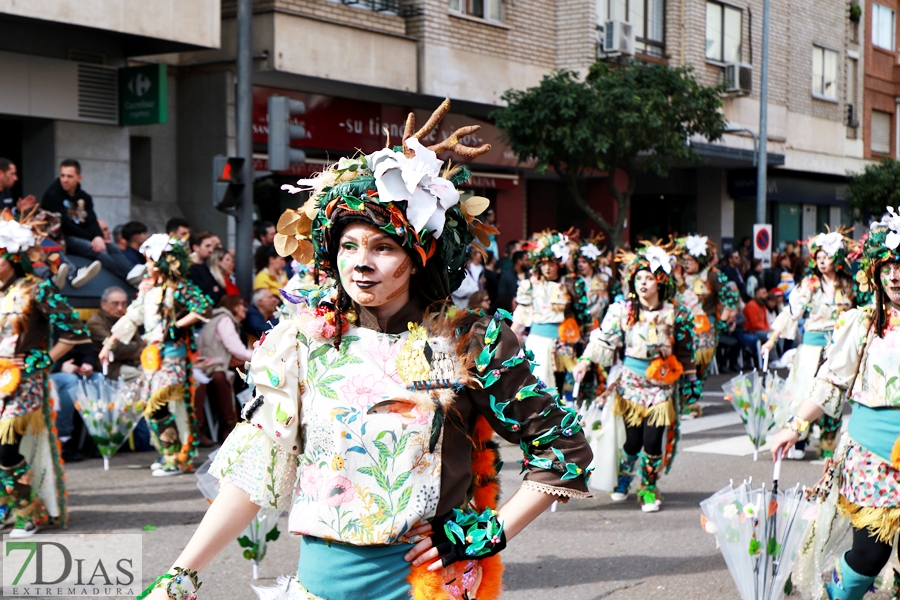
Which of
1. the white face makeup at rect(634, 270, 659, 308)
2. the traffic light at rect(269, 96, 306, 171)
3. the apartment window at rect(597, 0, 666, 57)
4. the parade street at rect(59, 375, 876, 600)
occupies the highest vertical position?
the apartment window at rect(597, 0, 666, 57)

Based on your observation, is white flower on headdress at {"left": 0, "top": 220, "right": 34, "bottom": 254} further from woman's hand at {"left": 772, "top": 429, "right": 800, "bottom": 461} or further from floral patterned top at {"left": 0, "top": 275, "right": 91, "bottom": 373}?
woman's hand at {"left": 772, "top": 429, "right": 800, "bottom": 461}

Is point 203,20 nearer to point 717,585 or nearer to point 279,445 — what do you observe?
point 717,585

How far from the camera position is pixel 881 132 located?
115 ft

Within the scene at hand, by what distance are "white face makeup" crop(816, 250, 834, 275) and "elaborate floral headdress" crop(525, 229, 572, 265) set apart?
8.40 ft

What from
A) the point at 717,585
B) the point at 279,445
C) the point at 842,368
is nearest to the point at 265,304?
the point at 717,585

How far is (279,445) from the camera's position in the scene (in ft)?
8.68

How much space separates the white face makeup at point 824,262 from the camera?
9.53 m

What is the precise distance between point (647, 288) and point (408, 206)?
5.34 m

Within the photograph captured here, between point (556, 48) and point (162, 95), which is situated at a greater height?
point (556, 48)

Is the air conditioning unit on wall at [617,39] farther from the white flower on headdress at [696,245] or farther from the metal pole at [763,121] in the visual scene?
the white flower on headdress at [696,245]

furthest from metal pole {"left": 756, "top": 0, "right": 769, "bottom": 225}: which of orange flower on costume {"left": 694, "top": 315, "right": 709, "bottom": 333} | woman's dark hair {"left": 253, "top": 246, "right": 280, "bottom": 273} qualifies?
woman's dark hair {"left": 253, "top": 246, "right": 280, "bottom": 273}

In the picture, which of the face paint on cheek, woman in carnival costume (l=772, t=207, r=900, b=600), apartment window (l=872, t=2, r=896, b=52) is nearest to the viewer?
the face paint on cheek

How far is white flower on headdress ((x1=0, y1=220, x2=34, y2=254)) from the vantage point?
6434 mm

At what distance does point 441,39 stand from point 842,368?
14.4 m
